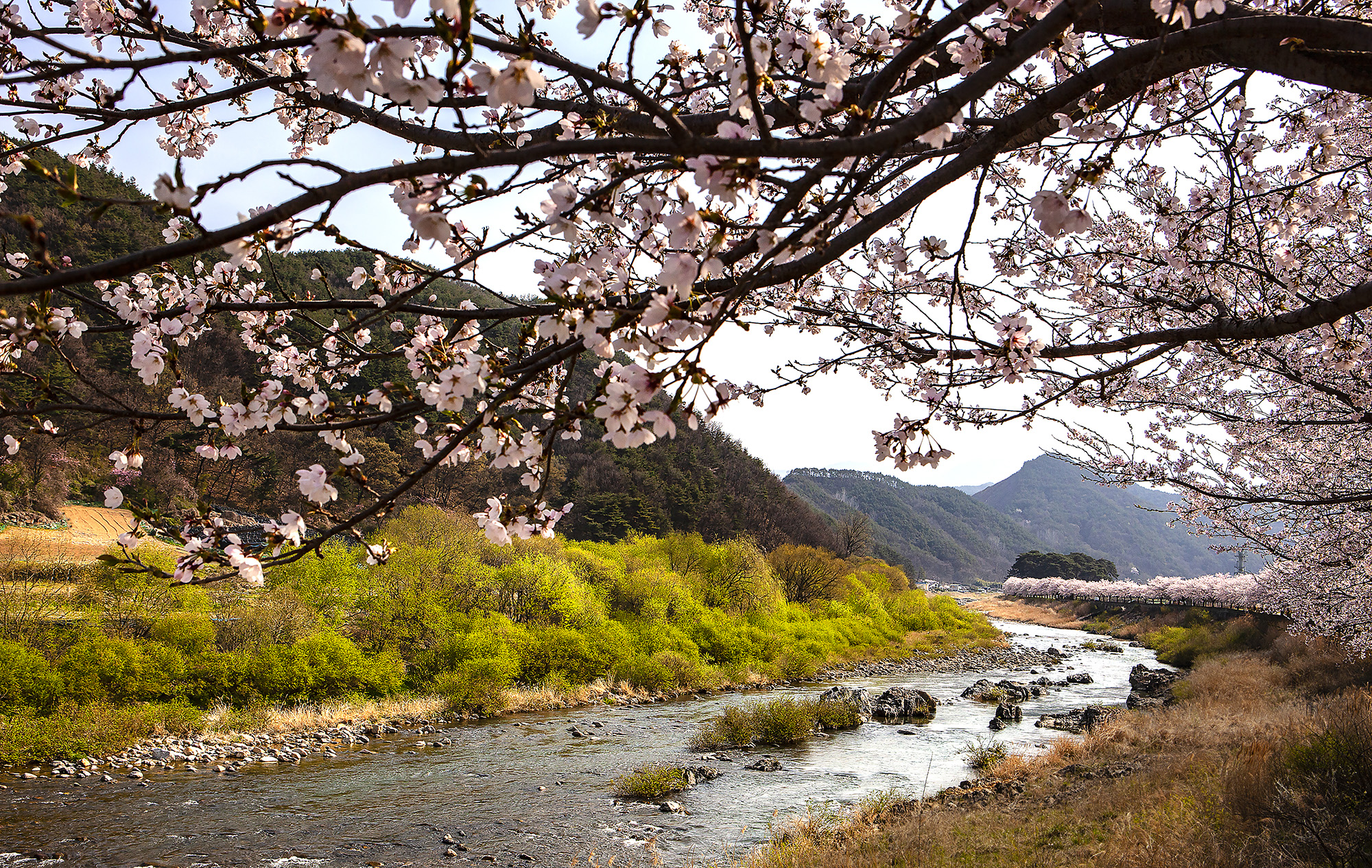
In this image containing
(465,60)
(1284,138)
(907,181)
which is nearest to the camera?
(465,60)

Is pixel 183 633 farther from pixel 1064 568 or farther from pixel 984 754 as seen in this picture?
pixel 1064 568

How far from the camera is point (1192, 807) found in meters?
7.09

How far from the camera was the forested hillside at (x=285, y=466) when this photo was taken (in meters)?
32.1

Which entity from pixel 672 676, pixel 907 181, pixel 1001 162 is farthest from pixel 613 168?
pixel 672 676

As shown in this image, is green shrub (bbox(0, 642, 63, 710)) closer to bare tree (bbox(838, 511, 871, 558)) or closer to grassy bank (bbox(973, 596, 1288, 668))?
grassy bank (bbox(973, 596, 1288, 668))

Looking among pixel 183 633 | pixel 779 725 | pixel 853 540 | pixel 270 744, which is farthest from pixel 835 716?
pixel 853 540

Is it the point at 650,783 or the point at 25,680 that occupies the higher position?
the point at 25,680

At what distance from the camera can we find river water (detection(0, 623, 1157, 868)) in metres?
8.55

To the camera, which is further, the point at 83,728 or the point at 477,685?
the point at 477,685

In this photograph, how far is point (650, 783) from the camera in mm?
11031

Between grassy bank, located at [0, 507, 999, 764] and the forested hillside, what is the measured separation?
5148 mm

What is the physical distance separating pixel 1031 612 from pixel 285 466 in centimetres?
6949

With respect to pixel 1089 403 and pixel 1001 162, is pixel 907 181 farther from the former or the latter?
pixel 1089 403

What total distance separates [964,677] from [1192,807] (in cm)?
2151
